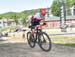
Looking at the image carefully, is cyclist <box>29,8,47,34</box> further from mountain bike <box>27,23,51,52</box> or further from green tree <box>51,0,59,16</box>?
green tree <box>51,0,59,16</box>

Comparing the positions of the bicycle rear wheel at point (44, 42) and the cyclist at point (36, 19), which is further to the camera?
the cyclist at point (36, 19)

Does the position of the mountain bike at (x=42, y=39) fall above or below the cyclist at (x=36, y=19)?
below

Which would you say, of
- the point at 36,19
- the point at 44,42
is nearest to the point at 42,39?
the point at 44,42

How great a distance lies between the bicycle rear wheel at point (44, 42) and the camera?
9514mm

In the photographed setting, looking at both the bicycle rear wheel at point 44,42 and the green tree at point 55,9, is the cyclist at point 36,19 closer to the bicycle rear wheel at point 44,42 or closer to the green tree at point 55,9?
the bicycle rear wheel at point 44,42

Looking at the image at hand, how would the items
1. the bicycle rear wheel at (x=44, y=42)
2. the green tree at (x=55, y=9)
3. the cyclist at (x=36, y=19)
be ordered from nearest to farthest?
1. the bicycle rear wheel at (x=44, y=42)
2. the cyclist at (x=36, y=19)
3. the green tree at (x=55, y=9)

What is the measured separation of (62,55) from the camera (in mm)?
8758

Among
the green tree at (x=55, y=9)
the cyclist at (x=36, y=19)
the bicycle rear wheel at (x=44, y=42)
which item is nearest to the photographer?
the bicycle rear wheel at (x=44, y=42)

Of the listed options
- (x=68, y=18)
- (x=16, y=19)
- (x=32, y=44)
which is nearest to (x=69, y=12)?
(x=68, y=18)

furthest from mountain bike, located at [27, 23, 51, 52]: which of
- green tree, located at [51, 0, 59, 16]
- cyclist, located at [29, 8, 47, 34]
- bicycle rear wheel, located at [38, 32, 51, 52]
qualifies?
green tree, located at [51, 0, 59, 16]

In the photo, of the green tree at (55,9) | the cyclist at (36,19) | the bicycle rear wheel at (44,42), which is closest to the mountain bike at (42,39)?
the bicycle rear wheel at (44,42)

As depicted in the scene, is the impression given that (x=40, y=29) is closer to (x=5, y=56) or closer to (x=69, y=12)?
(x=5, y=56)

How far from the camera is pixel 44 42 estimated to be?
980cm

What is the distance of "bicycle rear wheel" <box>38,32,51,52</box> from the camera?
9.51m
